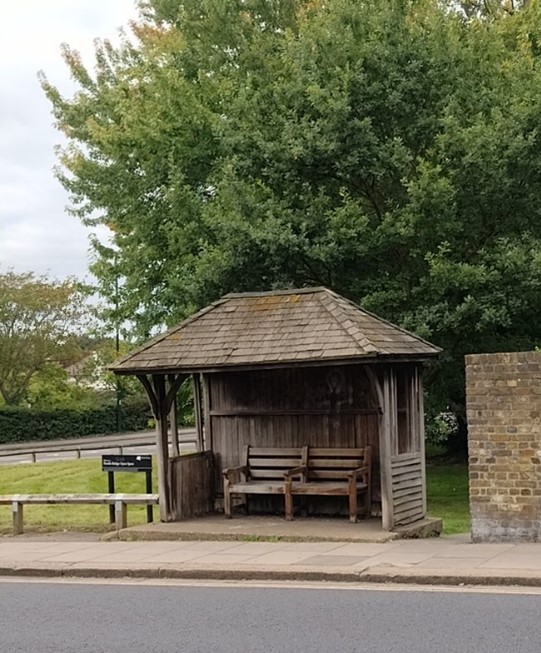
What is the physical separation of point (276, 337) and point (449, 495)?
9.40m

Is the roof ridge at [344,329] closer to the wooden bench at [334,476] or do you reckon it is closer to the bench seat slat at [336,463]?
the wooden bench at [334,476]

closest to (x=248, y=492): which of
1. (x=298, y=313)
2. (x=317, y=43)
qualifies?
(x=298, y=313)

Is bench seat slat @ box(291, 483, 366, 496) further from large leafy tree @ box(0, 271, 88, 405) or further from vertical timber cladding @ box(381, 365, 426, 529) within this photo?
large leafy tree @ box(0, 271, 88, 405)

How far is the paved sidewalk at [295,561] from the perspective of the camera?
964cm

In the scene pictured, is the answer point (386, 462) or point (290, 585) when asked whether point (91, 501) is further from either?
point (290, 585)

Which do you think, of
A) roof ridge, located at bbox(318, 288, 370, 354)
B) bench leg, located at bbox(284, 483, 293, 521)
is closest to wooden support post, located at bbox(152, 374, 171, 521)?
bench leg, located at bbox(284, 483, 293, 521)

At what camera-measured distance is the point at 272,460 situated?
46.7ft

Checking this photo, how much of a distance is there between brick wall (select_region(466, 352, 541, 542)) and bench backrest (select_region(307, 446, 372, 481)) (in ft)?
7.43

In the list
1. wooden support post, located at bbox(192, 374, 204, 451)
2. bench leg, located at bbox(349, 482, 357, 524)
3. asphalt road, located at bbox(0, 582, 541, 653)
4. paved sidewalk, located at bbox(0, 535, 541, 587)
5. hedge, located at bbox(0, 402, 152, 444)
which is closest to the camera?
asphalt road, located at bbox(0, 582, 541, 653)

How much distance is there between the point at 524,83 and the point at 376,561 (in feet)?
37.5

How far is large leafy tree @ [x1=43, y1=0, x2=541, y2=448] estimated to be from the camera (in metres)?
17.7

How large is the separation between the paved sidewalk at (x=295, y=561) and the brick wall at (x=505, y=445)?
322mm

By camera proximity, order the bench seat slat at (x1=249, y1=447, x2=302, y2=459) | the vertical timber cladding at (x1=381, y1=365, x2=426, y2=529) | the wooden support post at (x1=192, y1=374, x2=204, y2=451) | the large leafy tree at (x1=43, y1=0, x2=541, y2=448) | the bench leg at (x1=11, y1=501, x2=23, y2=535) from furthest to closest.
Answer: the large leafy tree at (x1=43, y1=0, x2=541, y2=448) → the wooden support post at (x1=192, y1=374, x2=204, y2=451) → the bench leg at (x1=11, y1=501, x2=23, y2=535) → the bench seat slat at (x1=249, y1=447, x2=302, y2=459) → the vertical timber cladding at (x1=381, y1=365, x2=426, y2=529)

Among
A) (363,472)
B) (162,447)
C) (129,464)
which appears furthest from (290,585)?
(129,464)
